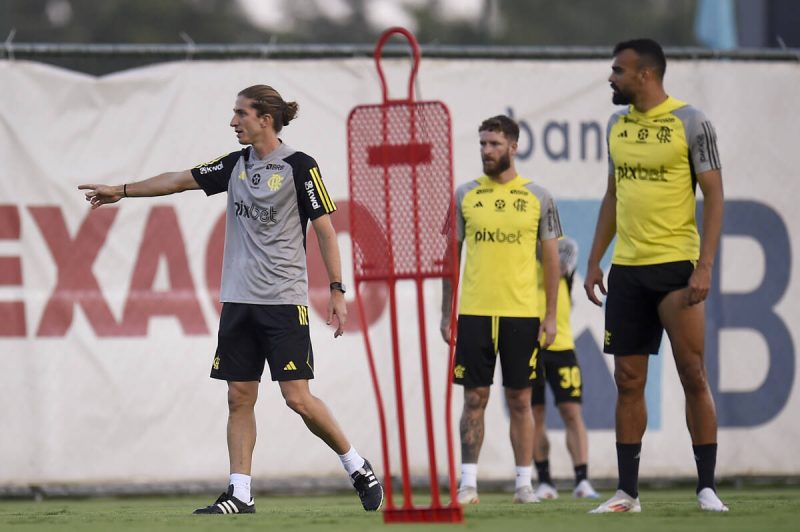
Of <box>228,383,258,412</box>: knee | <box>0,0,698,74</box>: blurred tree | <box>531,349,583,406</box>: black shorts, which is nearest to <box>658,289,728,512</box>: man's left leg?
<box>228,383,258,412</box>: knee

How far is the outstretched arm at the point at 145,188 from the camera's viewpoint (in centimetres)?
750

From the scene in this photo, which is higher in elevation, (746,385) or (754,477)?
(746,385)

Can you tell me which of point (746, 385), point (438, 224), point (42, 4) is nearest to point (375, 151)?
point (438, 224)

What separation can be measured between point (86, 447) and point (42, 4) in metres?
22.7

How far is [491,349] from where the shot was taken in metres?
8.59

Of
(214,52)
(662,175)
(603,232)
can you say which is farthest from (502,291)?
(214,52)

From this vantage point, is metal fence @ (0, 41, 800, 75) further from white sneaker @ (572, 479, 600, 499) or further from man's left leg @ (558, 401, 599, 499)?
white sneaker @ (572, 479, 600, 499)

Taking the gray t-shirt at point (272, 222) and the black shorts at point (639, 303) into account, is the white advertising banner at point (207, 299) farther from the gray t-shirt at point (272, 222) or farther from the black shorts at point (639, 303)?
the black shorts at point (639, 303)

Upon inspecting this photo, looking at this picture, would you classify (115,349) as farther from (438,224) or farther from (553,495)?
(438,224)

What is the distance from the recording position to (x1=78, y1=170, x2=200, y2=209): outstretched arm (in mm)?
7500

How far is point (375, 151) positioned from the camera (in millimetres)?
6047

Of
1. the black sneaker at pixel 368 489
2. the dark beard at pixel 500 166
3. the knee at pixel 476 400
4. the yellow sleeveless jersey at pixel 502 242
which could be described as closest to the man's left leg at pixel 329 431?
the black sneaker at pixel 368 489

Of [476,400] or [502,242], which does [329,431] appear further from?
[502,242]

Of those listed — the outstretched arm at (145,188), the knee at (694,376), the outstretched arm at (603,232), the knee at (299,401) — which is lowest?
the knee at (299,401)
